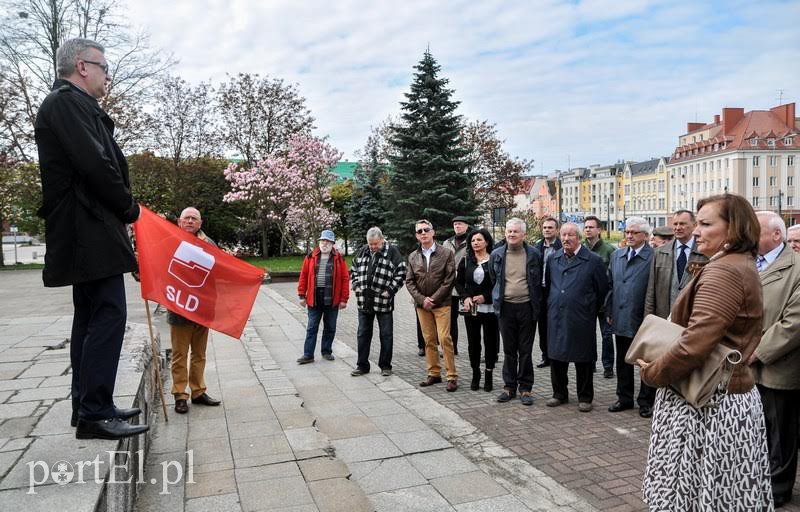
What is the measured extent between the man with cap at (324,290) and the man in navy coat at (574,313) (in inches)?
144

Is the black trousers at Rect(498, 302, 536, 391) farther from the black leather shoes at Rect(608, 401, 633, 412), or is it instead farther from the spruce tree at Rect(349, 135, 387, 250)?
the spruce tree at Rect(349, 135, 387, 250)

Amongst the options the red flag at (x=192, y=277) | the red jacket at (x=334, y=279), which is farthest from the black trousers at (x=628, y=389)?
the red jacket at (x=334, y=279)

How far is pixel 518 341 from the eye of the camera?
6.99 meters

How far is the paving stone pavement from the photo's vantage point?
449 centimetres

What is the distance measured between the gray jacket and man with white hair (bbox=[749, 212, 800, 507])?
2175mm

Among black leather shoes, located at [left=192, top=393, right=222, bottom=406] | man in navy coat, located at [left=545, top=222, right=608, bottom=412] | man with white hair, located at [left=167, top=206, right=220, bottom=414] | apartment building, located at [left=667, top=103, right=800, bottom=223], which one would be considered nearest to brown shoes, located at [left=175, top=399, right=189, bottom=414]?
man with white hair, located at [left=167, top=206, right=220, bottom=414]

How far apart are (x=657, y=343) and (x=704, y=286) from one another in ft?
1.22

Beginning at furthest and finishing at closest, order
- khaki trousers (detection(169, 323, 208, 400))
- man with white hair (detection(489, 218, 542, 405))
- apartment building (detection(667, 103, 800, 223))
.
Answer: apartment building (detection(667, 103, 800, 223)) < man with white hair (detection(489, 218, 542, 405)) < khaki trousers (detection(169, 323, 208, 400))

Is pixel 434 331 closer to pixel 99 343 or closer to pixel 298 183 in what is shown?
pixel 99 343

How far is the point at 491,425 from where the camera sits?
5.98m

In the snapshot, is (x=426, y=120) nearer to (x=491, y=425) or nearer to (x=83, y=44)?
(x=491, y=425)

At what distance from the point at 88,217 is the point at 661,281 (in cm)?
550

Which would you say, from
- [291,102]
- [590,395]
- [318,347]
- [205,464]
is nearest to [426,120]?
[291,102]

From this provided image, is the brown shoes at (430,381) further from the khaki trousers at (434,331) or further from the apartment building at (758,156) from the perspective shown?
the apartment building at (758,156)
